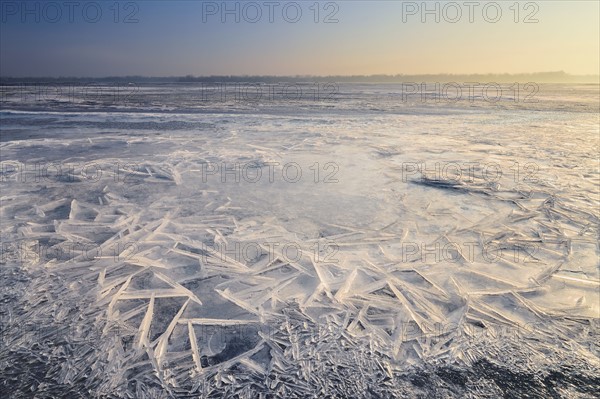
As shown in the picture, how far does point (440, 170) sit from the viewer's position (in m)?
6.29

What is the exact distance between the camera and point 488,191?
5.11m

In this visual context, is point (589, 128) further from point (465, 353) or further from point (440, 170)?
point (465, 353)

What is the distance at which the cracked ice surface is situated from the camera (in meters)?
1.92

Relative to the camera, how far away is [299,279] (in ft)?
9.46

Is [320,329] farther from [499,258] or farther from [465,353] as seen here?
[499,258]

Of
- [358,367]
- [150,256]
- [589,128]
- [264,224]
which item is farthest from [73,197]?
[589,128]

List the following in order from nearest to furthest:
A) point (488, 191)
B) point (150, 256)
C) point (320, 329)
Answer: point (320, 329)
point (150, 256)
point (488, 191)

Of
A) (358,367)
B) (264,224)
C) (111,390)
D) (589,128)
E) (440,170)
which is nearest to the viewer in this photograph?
(111,390)

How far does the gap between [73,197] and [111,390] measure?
12.3 feet

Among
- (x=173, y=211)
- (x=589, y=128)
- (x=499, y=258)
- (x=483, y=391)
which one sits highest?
(x=589, y=128)

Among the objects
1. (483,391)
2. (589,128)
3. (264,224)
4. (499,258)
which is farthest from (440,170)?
(589,128)

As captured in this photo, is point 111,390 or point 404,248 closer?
point 111,390

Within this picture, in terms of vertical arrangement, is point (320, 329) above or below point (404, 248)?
below

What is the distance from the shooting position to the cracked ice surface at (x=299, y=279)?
192 cm
